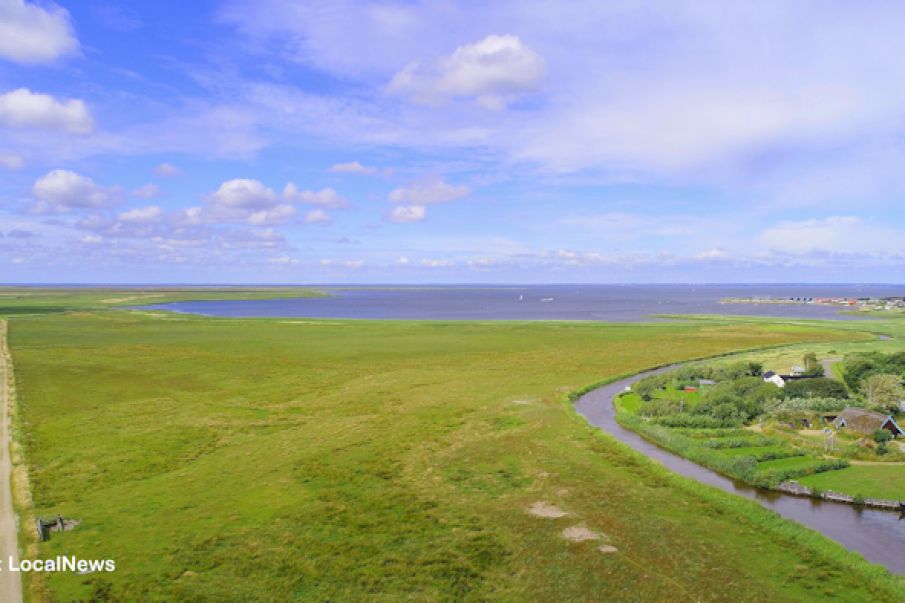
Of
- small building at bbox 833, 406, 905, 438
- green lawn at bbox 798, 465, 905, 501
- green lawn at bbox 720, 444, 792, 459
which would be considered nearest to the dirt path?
green lawn at bbox 798, 465, 905, 501

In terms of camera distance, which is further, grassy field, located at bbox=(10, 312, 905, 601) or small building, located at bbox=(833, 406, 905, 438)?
small building, located at bbox=(833, 406, 905, 438)

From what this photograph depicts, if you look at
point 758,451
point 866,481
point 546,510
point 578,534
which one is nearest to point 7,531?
point 546,510

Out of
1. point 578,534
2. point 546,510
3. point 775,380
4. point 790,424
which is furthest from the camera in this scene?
point 775,380

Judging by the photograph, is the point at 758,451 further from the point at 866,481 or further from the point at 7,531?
the point at 7,531

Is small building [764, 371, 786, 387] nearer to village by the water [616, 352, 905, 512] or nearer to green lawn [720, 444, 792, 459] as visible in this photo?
village by the water [616, 352, 905, 512]

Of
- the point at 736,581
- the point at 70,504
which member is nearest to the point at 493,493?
the point at 736,581

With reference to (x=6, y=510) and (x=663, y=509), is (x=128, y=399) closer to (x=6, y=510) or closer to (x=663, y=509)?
(x=6, y=510)
